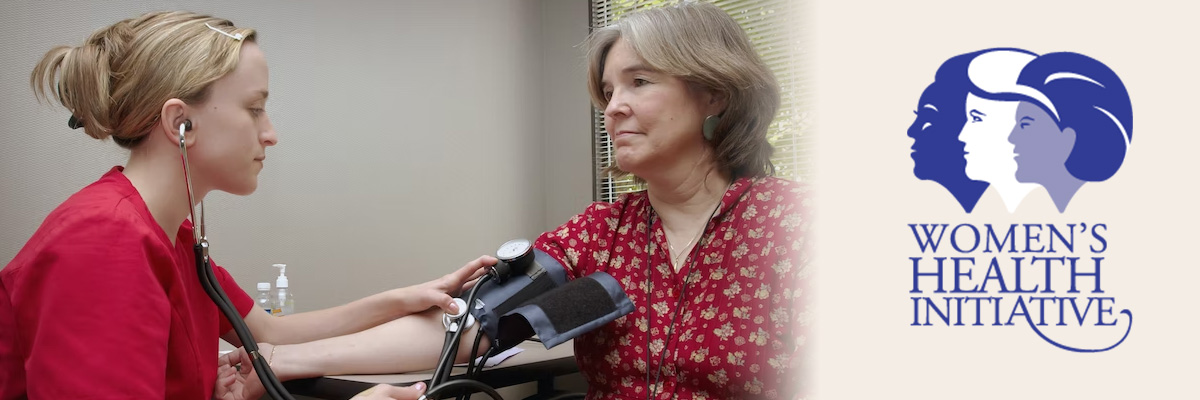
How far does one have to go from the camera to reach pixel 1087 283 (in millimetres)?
1228

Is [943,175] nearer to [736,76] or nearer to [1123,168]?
[1123,168]

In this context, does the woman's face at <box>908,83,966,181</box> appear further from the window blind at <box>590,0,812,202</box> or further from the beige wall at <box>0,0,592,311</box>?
the beige wall at <box>0,0,592,311</box>

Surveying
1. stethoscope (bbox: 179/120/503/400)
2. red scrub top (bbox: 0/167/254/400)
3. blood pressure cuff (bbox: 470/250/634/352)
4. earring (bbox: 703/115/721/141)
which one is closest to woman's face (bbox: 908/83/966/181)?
earring (bbox: 703/115/721/141)

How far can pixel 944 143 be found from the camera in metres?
1.30

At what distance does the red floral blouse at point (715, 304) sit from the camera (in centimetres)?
127

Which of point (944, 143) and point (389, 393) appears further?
point (944, 143)

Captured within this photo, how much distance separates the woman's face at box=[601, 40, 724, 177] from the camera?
1.39 meters

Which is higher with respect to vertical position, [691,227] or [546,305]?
[691,227]

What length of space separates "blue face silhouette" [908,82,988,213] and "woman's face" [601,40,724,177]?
33cm

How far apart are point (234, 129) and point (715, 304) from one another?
74 centimetres

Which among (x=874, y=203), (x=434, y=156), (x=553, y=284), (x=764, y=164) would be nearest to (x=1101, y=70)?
(x=874, y=203)

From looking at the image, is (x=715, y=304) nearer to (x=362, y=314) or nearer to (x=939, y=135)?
(x=939, y=135)

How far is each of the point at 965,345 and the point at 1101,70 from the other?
0.44 metres

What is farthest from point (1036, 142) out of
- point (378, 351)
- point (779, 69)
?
point (779, 69)
